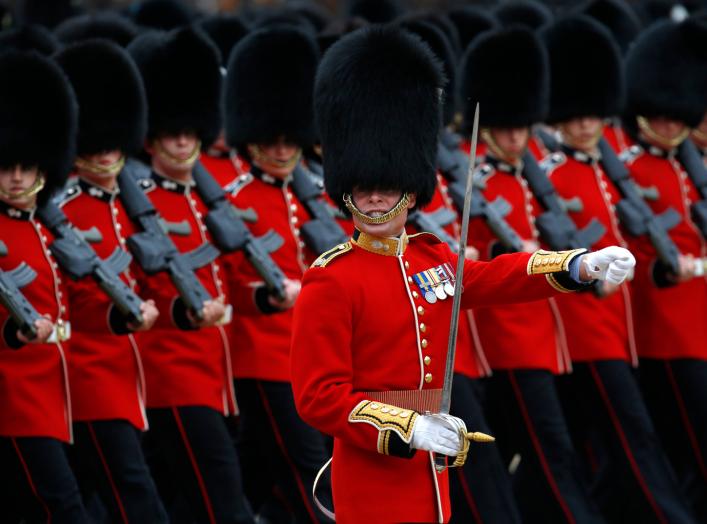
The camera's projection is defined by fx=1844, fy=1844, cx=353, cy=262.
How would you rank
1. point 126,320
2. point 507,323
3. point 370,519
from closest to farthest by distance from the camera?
point 370,519, point 126,320, point 507,323

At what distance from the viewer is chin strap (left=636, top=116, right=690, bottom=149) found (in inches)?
300

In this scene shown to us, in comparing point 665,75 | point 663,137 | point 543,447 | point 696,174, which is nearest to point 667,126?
point 663,137

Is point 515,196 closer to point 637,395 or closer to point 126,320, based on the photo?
point 637,395

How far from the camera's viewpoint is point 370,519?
447cm

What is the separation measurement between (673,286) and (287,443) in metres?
1.86

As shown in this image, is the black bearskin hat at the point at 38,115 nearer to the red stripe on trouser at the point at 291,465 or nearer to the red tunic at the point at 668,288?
the red stripe on trouser at the point at 291,465

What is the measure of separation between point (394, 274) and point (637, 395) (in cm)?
260

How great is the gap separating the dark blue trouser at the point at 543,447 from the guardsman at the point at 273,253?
2.73ft

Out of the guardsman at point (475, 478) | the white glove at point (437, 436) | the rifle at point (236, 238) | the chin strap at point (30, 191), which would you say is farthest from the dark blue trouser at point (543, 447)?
the white glove at point (437, 436)

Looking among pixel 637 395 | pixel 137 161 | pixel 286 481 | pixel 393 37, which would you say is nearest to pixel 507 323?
pixel 637 395

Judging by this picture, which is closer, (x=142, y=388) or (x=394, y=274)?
(x=394, y=274)

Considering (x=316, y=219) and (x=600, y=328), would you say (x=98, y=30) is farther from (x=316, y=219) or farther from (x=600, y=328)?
(x=600, y=328)

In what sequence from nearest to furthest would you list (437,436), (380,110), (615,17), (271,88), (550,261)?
1. (437,436)
2. (550,261)
3. (380,110)
4. (271,88)
5. (615,17)

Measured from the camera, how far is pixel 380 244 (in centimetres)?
456
